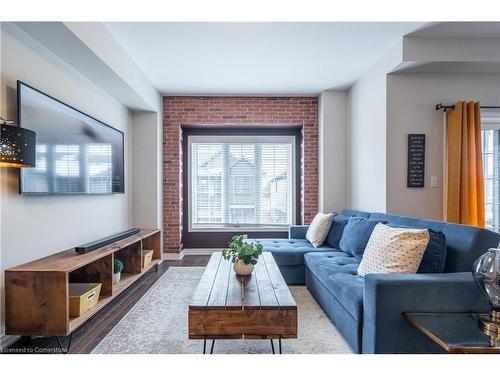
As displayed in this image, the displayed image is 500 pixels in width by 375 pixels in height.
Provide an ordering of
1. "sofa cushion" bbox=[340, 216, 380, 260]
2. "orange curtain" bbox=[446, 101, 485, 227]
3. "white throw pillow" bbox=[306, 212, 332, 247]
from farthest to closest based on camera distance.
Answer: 1. "white throw pillow" bbox=[306, 212, 332, 247]
2. "orange curtain" bbox=[446, 101, 485, 227]
3. "sofa cushion" bbox=[340, 216, 380, 260]

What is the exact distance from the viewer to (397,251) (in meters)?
1.98

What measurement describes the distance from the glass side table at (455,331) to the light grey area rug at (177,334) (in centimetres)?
66

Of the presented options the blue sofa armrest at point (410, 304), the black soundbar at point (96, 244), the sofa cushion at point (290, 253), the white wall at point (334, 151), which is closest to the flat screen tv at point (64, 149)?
the black soundbar at point (96, 244)

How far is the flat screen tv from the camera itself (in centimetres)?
218

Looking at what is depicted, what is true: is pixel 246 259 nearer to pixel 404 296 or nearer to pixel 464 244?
pixel 404 296

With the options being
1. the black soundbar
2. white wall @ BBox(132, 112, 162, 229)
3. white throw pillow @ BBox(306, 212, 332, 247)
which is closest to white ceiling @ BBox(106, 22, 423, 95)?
white wall @ BBox(132, 112, 162, 229)

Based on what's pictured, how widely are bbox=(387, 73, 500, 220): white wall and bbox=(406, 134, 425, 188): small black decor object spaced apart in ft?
0.16

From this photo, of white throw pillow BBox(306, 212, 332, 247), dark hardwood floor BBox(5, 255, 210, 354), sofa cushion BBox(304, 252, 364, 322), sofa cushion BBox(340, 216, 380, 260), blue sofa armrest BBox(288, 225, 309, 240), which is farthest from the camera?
blue sofa armrest BBox(288, 225, 309, 240)

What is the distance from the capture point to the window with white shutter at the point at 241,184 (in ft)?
16.5

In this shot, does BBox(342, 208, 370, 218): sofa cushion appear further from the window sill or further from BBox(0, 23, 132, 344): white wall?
BBox(0, 23, 132, 344): white wall

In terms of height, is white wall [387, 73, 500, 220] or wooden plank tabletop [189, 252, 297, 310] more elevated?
white wall [387, 73, 500, 220]

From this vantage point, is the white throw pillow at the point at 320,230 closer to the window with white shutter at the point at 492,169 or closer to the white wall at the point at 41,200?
the window with white shutter at the point at 492,169

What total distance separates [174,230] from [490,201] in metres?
4.25
